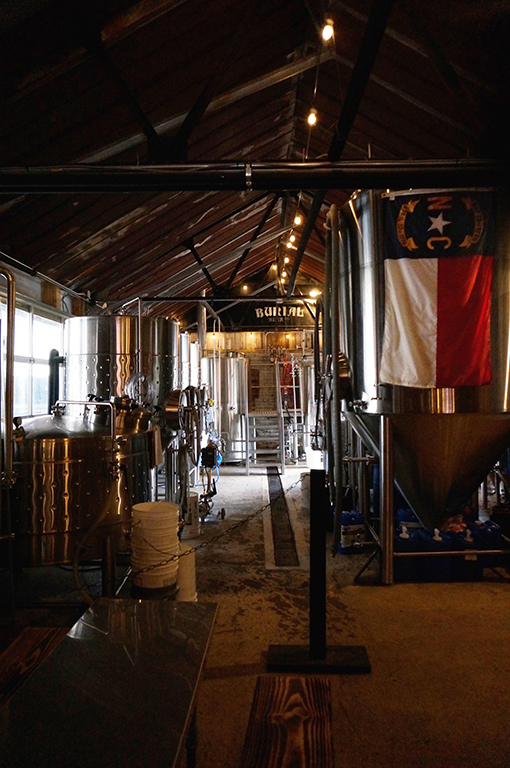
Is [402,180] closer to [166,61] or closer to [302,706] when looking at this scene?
[166,61]

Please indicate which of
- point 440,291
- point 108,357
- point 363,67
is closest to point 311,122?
point 363,67

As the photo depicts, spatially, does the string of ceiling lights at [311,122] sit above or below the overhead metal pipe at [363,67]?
above

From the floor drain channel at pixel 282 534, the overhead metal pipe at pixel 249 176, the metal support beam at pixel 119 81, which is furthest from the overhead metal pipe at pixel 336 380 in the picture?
the floor drain channel at pixel 282 534

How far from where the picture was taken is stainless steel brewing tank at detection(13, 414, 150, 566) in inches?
147

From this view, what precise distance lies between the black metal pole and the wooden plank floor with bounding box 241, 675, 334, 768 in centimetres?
73

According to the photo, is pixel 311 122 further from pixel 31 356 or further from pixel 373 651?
pixel 373 651

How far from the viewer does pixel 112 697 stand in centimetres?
152

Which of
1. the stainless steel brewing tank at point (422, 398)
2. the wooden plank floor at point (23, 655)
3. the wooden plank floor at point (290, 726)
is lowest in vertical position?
the wooden plank floor at point (290, 726)

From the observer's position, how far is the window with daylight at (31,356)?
6117 mm

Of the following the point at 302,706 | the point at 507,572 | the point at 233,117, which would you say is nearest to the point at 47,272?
the point at 233,117

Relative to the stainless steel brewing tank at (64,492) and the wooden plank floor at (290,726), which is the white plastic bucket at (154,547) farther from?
the wooden plank floor at (290,726)

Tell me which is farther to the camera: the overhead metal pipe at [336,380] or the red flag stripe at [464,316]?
the red flag stripe at [464,316]

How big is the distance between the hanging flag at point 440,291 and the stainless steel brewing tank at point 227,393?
7.99m

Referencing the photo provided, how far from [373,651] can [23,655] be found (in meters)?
2.24
